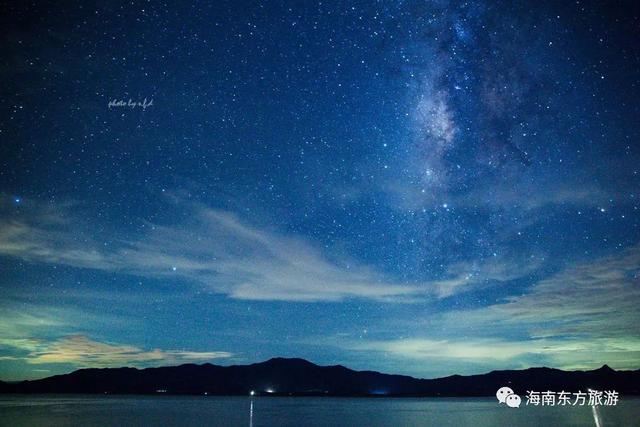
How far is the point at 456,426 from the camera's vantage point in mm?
79438

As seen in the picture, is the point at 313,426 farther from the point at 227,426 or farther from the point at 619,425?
the point at 619,425

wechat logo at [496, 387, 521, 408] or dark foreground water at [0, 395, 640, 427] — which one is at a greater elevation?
wechat logo at [496, 387, 521, 408]

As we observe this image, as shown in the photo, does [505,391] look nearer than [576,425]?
Yes

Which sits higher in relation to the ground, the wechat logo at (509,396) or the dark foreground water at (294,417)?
the wechat logo at (509,396)

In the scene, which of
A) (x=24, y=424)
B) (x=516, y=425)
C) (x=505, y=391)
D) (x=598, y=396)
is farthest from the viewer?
(x=516, y=425)

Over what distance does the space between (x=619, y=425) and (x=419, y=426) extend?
95.3 feet

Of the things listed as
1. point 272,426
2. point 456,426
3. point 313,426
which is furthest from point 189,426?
point 456,426

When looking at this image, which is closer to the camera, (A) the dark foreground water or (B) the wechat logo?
(B) the wechat logo

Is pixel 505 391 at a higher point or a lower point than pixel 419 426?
higher

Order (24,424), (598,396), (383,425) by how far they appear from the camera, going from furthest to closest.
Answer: (383,425)
(24,424)
(598,396)

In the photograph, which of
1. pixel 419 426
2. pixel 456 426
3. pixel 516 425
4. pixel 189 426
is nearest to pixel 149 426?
pixel 189 426

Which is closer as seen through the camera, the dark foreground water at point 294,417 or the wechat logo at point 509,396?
the wechat logo at point 509,396

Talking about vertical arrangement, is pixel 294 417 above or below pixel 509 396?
below

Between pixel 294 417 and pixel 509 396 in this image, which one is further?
pixel 294 417
